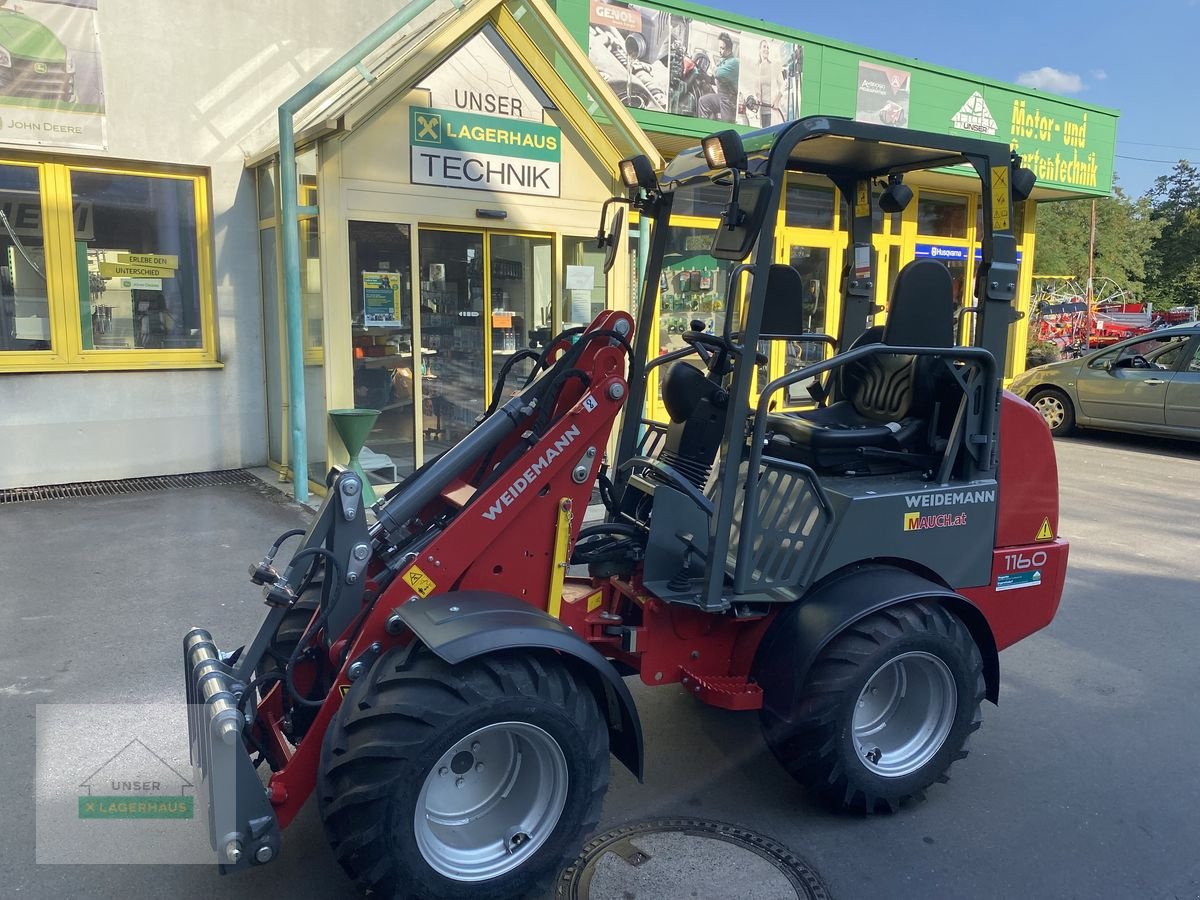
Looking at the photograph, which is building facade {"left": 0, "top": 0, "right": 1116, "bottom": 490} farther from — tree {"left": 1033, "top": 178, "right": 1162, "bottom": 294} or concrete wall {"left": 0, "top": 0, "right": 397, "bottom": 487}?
tree {"left": 1033, "top": 178, "right": 1162, "bottom": 294}

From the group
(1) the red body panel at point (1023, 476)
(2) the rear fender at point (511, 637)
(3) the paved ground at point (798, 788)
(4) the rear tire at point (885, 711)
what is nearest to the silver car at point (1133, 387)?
(3) the paved ground at point (798, 788)

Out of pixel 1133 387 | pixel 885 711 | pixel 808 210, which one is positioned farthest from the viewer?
pixel 808 210

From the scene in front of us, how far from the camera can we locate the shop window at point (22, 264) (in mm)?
8031

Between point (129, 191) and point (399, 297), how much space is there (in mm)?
2691

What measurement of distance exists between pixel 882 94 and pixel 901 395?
31.7ft

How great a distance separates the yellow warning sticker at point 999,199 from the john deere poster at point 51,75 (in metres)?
7.66

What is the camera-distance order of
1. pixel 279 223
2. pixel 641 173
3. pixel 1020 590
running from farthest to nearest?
pixel 279 223 < pixel 1020 590 < pixel 641 173

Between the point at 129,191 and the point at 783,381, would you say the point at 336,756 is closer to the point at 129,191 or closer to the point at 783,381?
the point at 783,381

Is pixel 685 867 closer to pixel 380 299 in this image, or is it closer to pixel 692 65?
pixel 380 299

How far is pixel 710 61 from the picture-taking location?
422 inches

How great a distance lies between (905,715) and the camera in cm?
379

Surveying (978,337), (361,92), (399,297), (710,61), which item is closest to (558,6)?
(710,61)

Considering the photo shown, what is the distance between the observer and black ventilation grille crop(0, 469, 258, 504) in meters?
8.09

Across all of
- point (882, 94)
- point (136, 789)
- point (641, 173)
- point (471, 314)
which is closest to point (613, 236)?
point (641, 173)
